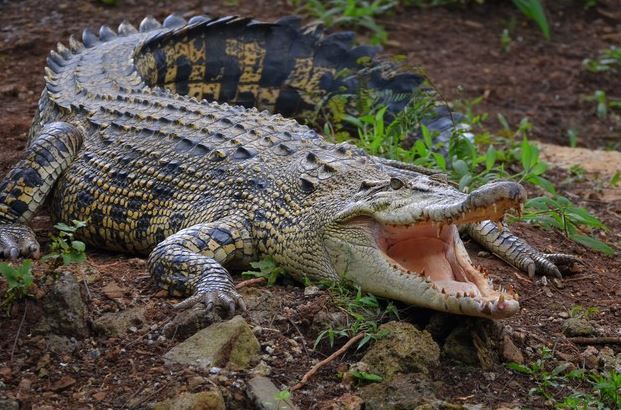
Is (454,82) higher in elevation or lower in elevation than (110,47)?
lower

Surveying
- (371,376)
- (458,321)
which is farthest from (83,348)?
(458,321)

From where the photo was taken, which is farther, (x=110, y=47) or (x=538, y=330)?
(x=110, y=47)

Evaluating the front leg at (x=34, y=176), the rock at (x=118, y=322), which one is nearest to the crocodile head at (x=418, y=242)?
the rock at (x=118, y=322)

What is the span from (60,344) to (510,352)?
1.80 m

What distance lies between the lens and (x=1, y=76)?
7988 mm

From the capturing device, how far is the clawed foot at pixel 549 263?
5.05 metres

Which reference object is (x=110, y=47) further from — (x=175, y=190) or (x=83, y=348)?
(x=83, y=348)

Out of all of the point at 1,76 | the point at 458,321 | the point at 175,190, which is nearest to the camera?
the point at 458,321

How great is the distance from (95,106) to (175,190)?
42.1 inches

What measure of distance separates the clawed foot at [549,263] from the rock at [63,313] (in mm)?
2266

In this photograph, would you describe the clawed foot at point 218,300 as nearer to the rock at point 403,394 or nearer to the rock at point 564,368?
the rock at point 403,394

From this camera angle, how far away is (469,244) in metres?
5.39

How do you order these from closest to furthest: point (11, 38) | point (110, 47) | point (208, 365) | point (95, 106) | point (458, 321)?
point (208, 365) < point (458, 321) < point (95, 106) < point (110, 47) < point (11, 38)

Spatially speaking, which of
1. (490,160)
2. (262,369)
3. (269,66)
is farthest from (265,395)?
(269,66)
